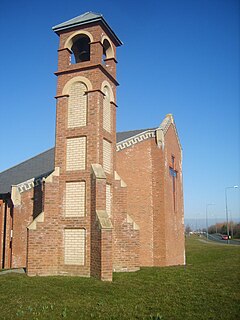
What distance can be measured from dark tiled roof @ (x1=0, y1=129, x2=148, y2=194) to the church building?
1.94 meters

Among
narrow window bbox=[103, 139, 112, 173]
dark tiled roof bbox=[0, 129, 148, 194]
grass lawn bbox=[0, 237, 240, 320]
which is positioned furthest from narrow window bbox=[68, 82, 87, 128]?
dark tiled roof bbox=[0, 129, 148, 194]

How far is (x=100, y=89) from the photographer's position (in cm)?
1388

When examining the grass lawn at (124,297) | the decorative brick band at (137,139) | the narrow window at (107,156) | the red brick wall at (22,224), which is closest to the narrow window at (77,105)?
the narrow window at (107,156)

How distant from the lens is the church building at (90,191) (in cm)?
1267

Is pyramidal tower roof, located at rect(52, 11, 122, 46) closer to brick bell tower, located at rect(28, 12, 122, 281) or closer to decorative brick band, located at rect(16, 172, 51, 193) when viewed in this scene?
brick bell tower, located at rect(28, 12, 122, 281)

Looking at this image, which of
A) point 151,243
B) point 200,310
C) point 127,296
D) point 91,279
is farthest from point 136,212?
point 200,310

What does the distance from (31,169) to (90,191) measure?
10.6 m

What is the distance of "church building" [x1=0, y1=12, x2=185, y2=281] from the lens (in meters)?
12.7

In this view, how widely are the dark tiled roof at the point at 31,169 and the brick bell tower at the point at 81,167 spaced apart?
659 cm

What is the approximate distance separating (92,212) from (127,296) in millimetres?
3905

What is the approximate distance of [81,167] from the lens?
44.4 feet

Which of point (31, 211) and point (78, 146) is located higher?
point (78, 146)

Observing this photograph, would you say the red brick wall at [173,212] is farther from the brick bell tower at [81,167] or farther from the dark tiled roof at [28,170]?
the dark tiled roof at [28,170]

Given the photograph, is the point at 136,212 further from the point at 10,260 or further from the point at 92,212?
the point at 10,260
